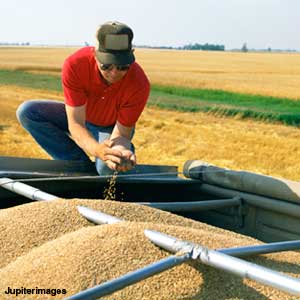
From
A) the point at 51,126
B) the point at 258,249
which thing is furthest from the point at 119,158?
the point at 51,126

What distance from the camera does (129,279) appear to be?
2055 millimetres

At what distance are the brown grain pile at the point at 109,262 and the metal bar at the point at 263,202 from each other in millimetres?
880

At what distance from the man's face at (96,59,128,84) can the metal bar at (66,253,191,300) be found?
1.75 m

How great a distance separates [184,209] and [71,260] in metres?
1.52

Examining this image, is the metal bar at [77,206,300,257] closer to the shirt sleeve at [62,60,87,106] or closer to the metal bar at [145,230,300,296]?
the metal bar at [145,230,300,296]

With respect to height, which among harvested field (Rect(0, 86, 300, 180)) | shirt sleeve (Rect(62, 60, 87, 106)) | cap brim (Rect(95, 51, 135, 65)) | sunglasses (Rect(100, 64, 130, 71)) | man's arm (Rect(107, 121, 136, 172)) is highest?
cap brim (Rect(95, 51, 135, 65))

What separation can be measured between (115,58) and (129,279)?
1893 mm

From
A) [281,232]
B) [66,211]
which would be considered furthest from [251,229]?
[66,211]

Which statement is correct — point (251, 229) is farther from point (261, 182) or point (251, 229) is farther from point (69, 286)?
point (69, 286)

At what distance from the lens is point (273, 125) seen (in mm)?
13766

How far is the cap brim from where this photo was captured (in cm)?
370

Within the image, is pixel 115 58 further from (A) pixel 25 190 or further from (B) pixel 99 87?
(A) pixel 25 190

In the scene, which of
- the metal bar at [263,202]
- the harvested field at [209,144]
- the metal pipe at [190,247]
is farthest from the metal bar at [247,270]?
the harvested field at [209,144]

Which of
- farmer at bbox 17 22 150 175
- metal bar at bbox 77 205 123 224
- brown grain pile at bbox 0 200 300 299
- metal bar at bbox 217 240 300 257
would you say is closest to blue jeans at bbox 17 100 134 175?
farmer at bbox 17 22 150 175
